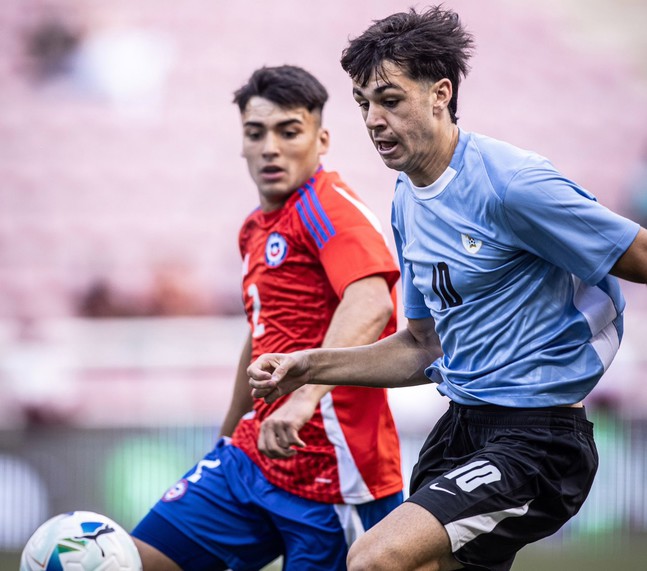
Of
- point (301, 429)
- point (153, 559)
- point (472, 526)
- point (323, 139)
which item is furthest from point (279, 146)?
point (472, 526)

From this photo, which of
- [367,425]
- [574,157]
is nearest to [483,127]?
[574,157]

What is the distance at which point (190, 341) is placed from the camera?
913cm

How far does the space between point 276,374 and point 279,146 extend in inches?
55.5

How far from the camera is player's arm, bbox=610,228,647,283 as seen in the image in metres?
2.71

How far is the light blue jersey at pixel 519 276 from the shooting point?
2.74 m

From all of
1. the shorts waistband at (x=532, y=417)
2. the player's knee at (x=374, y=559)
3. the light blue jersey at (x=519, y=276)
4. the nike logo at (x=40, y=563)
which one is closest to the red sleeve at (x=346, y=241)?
the light blue jersey at (x=519, y=276)

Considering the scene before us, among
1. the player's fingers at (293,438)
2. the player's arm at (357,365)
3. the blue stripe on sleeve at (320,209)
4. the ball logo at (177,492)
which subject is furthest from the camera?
the ball logo at (177,492)

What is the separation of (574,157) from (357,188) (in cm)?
213

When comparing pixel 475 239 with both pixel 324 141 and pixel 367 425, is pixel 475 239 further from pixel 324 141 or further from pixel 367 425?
pixel 324 141

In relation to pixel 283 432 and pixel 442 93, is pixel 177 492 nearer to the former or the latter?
pixel 283 432

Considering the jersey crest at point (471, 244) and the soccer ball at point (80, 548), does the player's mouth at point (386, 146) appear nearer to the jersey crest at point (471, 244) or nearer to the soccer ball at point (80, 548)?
the jersey crest at point (471, 244)

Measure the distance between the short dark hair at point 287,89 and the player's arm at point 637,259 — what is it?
1811 mm

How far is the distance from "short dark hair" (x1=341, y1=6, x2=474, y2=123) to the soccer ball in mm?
1737

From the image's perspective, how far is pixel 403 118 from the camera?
119 inches
